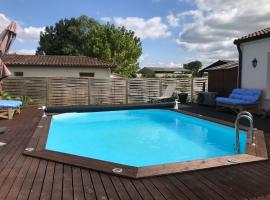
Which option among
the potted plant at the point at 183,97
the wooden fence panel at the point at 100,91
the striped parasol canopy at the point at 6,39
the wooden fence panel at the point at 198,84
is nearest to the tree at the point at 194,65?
the wooden fence panel at the point at 198,84

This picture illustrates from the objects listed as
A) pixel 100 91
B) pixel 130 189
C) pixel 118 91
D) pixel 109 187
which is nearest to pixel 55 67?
pixel 100 91

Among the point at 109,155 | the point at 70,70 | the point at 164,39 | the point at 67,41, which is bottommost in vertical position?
the point at 109,155

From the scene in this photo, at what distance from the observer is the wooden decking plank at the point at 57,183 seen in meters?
3.09

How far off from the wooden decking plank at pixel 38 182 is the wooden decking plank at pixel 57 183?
166mm

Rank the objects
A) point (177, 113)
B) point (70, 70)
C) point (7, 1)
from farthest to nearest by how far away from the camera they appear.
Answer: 1. point (70, 70)
2. point (7, 1)
3. point (177, 113)

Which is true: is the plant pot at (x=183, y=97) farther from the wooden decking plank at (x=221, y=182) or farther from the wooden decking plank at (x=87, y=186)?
the wooden decking plank at (x=87, y=186)

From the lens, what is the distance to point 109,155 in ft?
21.5

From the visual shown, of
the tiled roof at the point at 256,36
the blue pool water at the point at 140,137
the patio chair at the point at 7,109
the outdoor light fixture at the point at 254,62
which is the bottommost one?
the blue pool water at the point at 140,137

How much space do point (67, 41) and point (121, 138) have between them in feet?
110

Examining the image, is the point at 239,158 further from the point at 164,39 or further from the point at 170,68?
the point at 170,68

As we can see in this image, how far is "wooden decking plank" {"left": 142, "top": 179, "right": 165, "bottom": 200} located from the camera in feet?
10.0

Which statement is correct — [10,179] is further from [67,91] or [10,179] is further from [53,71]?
[53,71]

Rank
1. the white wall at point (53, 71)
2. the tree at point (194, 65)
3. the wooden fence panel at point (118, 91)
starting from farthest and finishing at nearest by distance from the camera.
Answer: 1. the tree at point (194, 65)
2. the white wall at point (53, 71)
3. the wooden fence panel at point (118, 91)

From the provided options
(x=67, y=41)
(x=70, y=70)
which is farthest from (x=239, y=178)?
(x=67, y=41)
